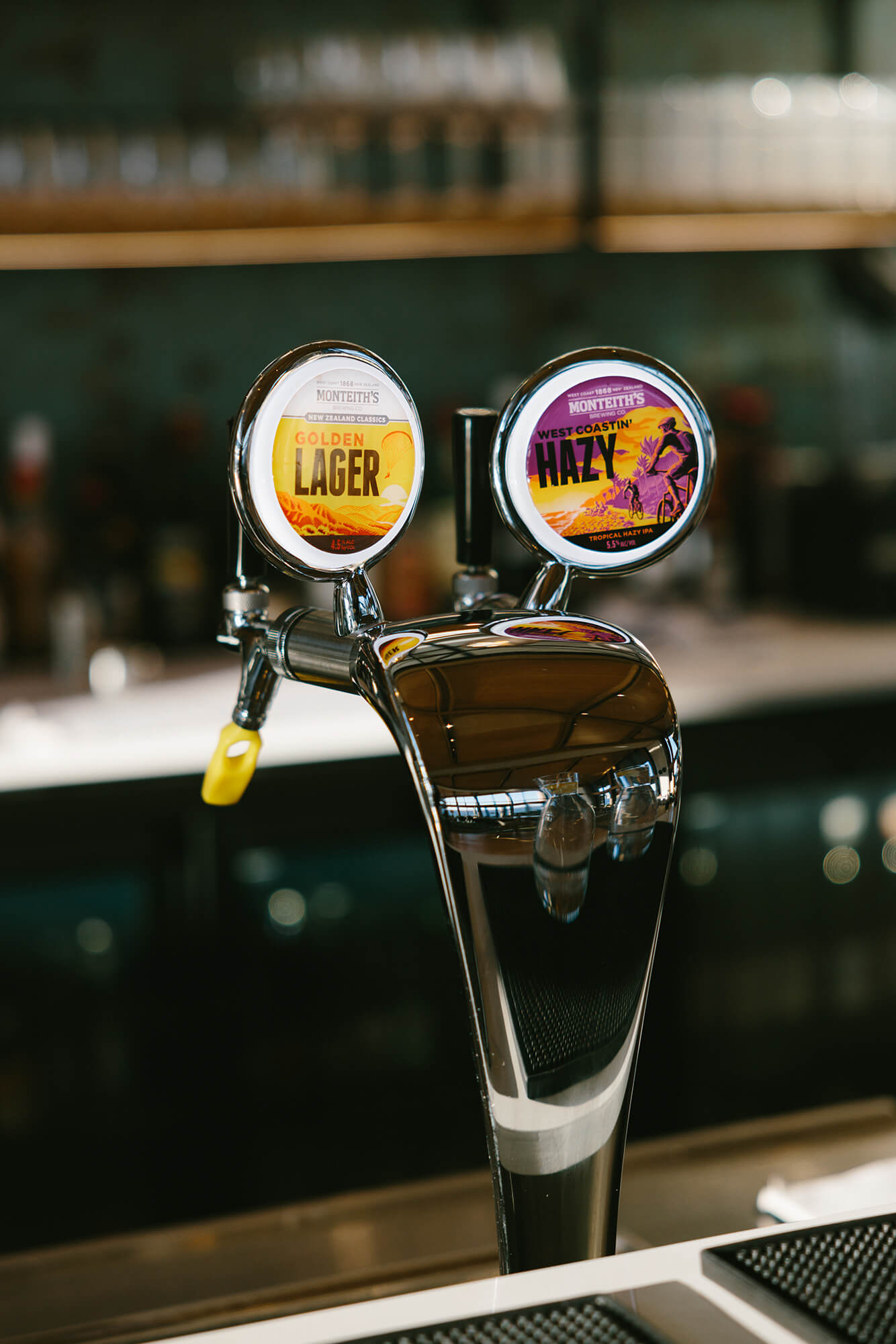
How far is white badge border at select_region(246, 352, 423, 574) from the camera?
0.53m

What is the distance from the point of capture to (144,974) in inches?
73.2

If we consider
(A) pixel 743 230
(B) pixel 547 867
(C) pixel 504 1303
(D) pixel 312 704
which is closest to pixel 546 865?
(B) pixel 547 867

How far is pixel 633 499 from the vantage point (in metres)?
0.59

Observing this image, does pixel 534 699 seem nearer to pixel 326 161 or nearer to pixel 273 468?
pixel 273 468

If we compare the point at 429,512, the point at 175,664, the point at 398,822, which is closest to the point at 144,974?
the point at 398,822

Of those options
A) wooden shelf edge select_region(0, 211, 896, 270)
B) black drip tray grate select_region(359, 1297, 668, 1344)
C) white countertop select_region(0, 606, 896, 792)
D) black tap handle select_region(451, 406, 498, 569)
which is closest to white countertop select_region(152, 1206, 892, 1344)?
black drip tray grate select_region(359, 1297, 668, 1344)

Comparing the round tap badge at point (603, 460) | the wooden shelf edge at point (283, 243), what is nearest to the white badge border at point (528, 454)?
the round tap badge at point (603, 460)

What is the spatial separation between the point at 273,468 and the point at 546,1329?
0.32 metres

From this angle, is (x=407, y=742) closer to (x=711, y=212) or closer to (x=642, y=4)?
(x=711, y=212)

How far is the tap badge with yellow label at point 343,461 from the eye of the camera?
54 cm

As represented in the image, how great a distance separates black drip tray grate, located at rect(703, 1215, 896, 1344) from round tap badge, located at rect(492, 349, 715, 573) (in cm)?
27

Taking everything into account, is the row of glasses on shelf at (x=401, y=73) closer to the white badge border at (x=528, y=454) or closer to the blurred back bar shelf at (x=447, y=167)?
the blurred back bar shelf at (x=447, y=167)

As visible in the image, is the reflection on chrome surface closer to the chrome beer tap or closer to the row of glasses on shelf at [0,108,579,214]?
the chrome beer tap

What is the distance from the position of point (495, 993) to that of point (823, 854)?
1744mm
